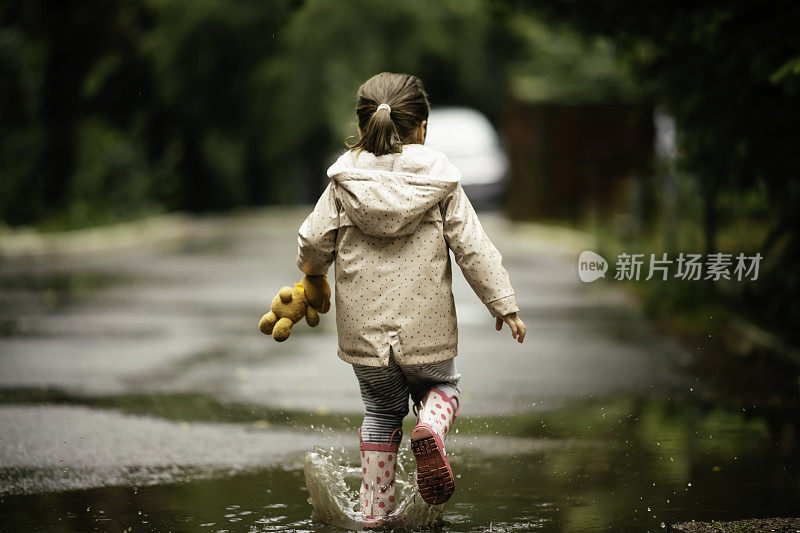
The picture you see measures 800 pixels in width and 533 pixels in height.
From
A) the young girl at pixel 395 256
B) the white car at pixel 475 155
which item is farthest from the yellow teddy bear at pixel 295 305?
the white car at pixel 475 155

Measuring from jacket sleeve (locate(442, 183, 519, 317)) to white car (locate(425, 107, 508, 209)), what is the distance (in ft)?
56.8

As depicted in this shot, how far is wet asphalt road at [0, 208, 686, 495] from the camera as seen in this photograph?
591cm

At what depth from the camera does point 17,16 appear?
17.3 metres

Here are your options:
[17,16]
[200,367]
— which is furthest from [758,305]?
[17,16]

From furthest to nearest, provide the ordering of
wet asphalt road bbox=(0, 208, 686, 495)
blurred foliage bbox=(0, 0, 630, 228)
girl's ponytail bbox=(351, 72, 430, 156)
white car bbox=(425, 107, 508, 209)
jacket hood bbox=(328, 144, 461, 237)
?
1. white car bbox=(425, 107, 508, 209)
2. blurred foliage bbox=(0, 0, 630, 228)
3. wet asphalt road bbox=(0, 208, 686, 495)
4. girl's ponytail bbox=(351, 72, 430, 156)
5. jacket hood bbox=(328, 144, 461, 237)

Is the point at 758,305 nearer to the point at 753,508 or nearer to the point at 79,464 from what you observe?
the point at 753,508

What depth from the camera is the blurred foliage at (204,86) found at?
19328 mm

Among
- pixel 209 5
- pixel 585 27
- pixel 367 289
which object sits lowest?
pixel 367 289

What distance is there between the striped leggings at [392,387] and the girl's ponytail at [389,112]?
84cm

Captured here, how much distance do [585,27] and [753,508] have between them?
5.45m

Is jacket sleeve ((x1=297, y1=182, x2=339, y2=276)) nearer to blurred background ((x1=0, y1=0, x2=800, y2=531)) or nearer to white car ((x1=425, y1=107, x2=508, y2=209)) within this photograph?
blurred background ((x1=0, y1=0, x2=800, y2=531))

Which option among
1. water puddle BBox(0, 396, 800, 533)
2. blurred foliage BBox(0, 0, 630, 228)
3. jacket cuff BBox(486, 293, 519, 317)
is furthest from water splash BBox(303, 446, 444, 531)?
blurred foliage BBox(0, 0, 630, 228)

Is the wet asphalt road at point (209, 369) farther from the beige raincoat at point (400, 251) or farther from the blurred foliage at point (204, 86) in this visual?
the blurred foliage at point (204, 86)

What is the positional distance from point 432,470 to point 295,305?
0.93 metres
